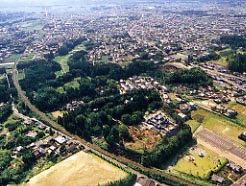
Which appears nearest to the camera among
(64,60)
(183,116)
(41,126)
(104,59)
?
(183,116)

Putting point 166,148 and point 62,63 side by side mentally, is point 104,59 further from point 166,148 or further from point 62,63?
point 166,148

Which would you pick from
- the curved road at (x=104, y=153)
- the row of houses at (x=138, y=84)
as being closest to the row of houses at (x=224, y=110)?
the row of houses at (x=138, y=84)

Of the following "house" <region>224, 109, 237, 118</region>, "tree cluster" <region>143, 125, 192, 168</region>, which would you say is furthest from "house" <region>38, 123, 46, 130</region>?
"house" <region>224, 109, 237, 118</region>

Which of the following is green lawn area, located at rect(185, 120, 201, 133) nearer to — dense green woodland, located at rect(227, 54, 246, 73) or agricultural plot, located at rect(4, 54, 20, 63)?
dense green woodland, located at rect(227, 54, 246, 73)

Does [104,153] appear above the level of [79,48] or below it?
above

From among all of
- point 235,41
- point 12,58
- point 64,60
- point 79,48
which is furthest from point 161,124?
point 12,58
